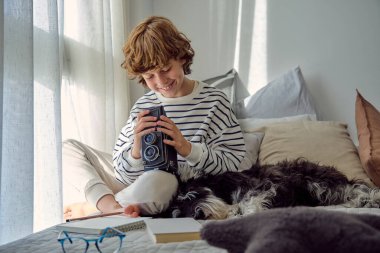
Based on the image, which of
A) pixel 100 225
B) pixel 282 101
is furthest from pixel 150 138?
pixel 282 101

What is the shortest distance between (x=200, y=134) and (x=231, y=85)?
77 cm

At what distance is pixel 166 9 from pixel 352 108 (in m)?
1.03

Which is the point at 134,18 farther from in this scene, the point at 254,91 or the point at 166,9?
the point at 254,91

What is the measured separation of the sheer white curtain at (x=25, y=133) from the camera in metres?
0.93

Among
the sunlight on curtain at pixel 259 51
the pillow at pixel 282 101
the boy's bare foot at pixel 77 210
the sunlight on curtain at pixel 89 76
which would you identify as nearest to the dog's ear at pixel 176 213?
the boy's bare foot at pixel 77 210

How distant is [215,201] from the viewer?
3.04ft

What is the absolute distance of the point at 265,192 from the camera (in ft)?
3.17

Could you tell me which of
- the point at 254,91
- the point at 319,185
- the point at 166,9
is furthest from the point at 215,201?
the point at 166,9

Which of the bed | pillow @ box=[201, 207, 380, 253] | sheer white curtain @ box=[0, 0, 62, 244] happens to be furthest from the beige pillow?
pillow @ box=[201, 207, 380, 253]

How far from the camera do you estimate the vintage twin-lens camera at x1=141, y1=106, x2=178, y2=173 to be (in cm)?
103

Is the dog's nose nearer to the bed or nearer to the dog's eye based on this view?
the dog's eye

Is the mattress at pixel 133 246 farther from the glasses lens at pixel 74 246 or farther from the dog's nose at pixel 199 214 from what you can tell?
the dog's nose at pixel 199 214

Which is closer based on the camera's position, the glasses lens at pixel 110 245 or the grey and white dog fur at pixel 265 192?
the glasses lens at pixel 110 245

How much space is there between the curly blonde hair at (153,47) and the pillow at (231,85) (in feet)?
2.16
